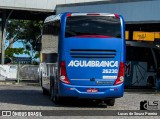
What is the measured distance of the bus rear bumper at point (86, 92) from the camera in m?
17.6

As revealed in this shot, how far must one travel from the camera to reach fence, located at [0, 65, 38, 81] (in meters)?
39.2

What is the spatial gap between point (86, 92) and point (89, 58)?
1.15 m

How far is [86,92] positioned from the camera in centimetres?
1766

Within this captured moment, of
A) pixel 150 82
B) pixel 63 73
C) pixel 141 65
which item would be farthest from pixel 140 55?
pixel 63 73

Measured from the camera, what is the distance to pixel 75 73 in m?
17.7

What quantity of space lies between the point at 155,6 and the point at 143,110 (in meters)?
26.7

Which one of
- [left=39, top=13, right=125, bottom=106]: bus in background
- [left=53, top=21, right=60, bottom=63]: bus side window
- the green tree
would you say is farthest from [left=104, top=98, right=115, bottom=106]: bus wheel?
the green tree

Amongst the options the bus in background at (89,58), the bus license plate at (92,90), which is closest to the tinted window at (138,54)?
the bus in background at (89,58)

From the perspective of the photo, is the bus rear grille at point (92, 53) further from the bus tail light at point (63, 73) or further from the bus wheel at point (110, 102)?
the bus wheel at point (110, 102)

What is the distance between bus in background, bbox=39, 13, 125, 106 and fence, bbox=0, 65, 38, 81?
21756mm

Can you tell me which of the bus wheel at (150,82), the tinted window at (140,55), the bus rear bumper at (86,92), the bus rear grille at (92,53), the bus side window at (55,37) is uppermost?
the bus side window at (55,37)

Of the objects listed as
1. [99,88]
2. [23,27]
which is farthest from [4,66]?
[23,27]

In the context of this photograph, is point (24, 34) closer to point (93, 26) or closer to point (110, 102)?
point (110, 102)

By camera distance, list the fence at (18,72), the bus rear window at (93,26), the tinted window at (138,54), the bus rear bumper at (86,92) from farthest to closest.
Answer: the fence at (18,72) < the tinted window at (138,54) < the bus rear window at (93,26) < the bus rear bumper at (86,92)
